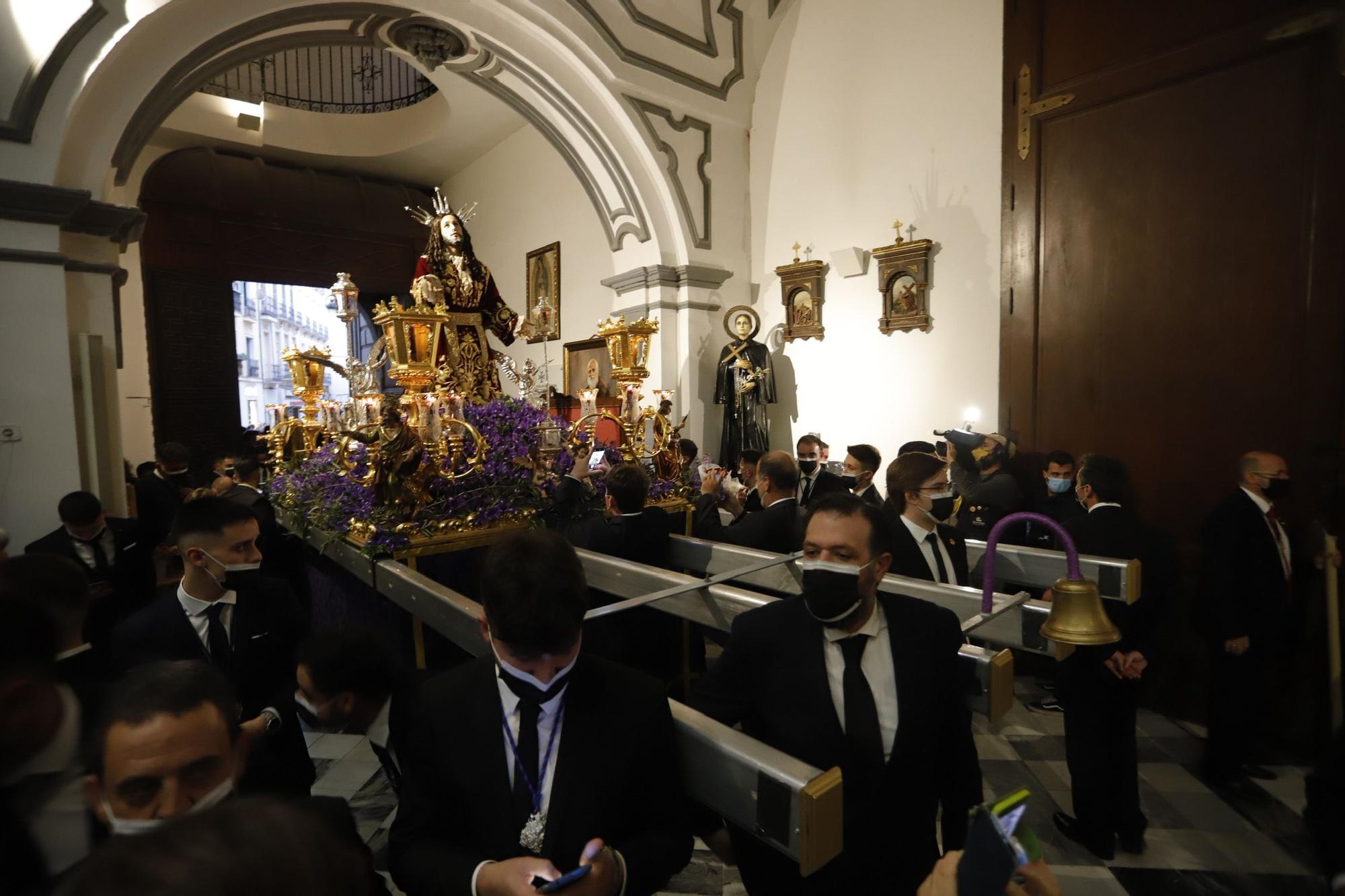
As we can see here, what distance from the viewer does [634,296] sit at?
859cm

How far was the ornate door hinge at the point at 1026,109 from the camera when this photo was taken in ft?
18.8

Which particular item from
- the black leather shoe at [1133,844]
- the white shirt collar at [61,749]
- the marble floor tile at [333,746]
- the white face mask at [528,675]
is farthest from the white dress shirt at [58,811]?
the black leather shoe at [1133,844]

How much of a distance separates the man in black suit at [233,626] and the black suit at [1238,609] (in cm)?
404

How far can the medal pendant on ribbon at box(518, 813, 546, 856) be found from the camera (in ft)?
4.20

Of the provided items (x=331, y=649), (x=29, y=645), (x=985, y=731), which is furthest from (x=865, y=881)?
(x=985, y=731)

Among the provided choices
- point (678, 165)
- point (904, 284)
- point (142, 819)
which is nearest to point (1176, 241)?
point (904, 284)

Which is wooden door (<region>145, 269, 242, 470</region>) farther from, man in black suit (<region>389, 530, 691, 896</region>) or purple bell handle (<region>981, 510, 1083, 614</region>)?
purple bell handle (<region>981, 510, 1083, 614</region>)

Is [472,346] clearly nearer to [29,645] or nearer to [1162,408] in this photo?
[29,645]

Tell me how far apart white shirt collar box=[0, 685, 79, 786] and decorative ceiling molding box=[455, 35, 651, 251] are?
764 centimetres

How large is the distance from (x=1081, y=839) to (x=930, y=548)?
148 centimetres

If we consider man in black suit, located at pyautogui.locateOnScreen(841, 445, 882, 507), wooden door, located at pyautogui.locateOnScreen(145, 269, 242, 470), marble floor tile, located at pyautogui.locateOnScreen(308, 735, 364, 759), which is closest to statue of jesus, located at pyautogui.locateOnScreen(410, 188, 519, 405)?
marble floor tile, located at pyautogui.locateOnScreen(308, 735, 364, 759)

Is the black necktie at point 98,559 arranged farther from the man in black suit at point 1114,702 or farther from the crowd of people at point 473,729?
the man in black suit at point 1114,702

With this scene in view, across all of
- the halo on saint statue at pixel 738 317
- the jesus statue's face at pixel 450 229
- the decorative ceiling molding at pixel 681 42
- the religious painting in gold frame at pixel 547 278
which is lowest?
the halo on saint statue at pixel 738 317

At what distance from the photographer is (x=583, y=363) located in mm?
10938
